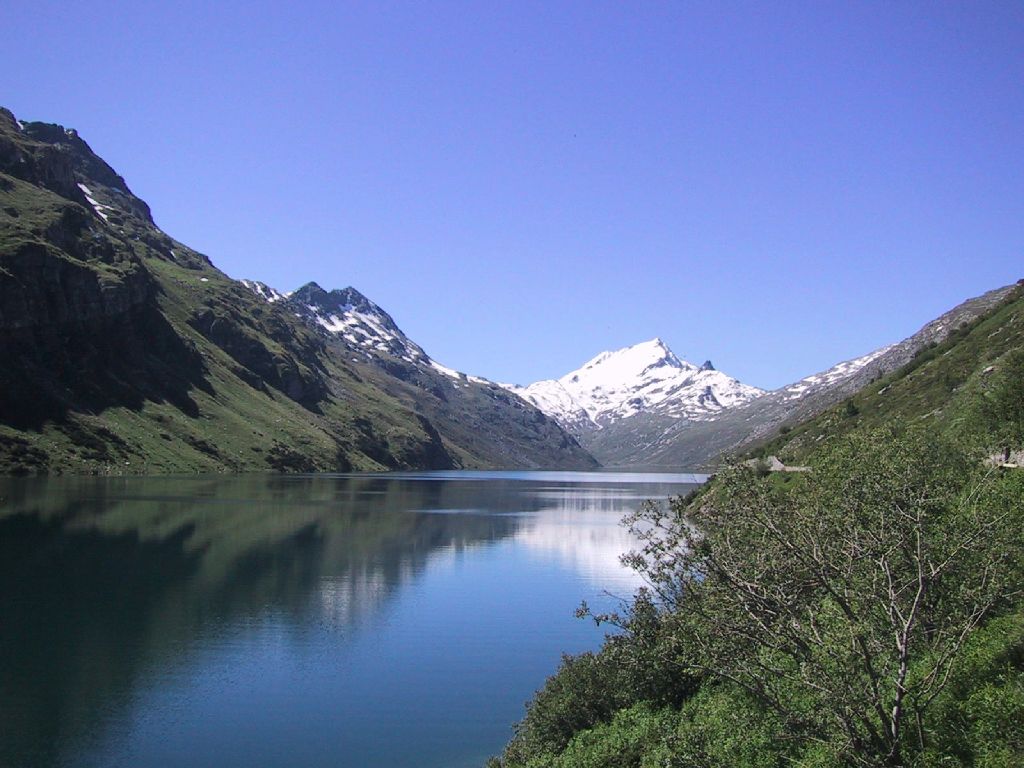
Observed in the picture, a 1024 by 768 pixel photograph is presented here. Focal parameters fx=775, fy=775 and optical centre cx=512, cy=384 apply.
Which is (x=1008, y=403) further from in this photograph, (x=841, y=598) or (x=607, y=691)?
(x=841, y=598)

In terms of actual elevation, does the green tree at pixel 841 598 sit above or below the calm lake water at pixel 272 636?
above

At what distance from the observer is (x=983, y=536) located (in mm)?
22141

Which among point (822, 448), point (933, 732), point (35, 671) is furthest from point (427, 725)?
point (822, 448)

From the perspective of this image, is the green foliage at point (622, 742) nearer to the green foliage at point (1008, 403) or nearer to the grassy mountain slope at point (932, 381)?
the green foliage at point (1008, 403)

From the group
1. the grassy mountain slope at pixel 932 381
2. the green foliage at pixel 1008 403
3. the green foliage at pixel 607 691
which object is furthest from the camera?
the grassy mountain slope at pixel 932 381

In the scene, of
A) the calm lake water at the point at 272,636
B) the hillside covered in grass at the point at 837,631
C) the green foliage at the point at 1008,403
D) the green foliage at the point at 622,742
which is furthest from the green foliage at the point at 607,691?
the green foliage at the point at 1008,403

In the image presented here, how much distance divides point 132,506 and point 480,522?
62.7 metres

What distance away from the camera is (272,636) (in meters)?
60.8

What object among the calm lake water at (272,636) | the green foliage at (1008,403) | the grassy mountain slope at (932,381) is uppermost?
the grassy mountain slope at (932,381)

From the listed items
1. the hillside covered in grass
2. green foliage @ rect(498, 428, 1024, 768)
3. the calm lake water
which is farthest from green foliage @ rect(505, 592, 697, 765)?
the calm lake water

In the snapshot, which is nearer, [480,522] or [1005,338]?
[1005,338]

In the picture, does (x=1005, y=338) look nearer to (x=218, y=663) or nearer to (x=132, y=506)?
(x=218, y=663)

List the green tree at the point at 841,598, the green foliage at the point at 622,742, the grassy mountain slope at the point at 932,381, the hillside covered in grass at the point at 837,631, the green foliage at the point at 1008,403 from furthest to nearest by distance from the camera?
1. the grassy mountain slope at the point at 932,381
2. the green foliage at the point at 1008,403
3. the green foliage at the point at 622,742
4. the hillside covered in grass at the point at 837,631
5. the green tree at the point at 841,598

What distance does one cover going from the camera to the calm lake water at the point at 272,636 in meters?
40.0
